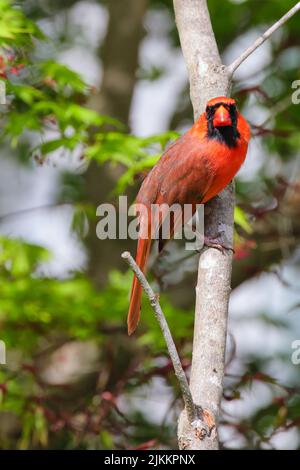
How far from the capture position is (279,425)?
12.5ft

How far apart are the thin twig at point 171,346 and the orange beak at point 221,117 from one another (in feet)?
3.11

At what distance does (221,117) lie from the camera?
314 centimetres

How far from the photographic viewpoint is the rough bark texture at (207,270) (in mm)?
2555

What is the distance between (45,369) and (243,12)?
2.70 metres

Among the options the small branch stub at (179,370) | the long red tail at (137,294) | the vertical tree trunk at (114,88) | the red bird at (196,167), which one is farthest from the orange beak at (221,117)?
the vertical tree trunk at (114,88)

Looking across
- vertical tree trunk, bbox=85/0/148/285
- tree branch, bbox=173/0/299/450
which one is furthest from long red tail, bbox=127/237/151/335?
vertical tree trunk, bbox=85/0/148/285

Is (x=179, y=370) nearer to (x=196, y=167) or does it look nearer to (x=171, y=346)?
Result: (x=171, y=346)

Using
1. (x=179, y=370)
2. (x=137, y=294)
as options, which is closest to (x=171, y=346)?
(x=179, y=370)

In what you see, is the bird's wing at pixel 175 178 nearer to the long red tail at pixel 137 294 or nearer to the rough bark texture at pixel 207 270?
the long red tail at pixel 137 294

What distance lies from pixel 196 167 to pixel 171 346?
1192mm

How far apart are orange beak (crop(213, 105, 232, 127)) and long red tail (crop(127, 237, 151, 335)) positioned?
1.77ft

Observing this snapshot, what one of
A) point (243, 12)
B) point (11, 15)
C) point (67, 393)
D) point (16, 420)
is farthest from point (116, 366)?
point (243, 12)

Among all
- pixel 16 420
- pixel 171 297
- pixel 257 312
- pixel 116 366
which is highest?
pixel 257 312
